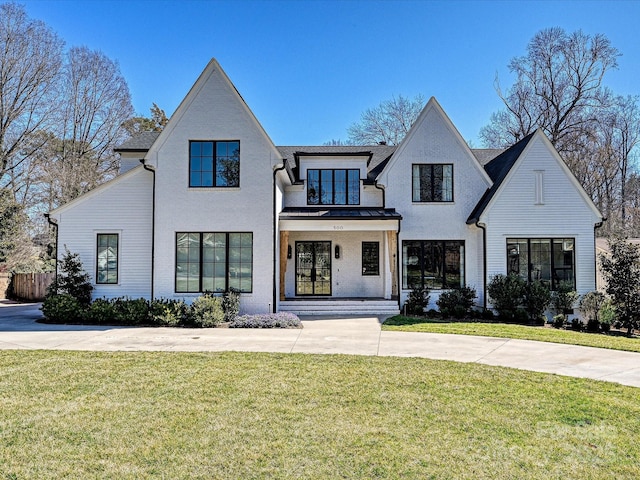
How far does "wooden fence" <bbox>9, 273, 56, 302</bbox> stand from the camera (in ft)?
69.2

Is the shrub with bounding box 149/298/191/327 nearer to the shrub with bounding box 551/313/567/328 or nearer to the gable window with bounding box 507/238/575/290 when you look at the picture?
the gable window with bounding box 507/238/575/290

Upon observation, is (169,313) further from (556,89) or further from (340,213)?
(556,89)

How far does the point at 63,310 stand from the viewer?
13008mm

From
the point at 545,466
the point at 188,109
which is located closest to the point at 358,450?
the point at 545,466

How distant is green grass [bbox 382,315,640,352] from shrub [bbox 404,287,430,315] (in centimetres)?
114

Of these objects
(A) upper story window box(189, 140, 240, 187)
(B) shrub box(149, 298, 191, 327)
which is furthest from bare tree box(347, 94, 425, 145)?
(B) shrub box(149, 298, 191, 327)

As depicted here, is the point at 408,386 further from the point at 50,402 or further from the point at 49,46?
the point at 49,46

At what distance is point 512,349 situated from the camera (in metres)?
9.37

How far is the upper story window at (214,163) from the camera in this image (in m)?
14.3

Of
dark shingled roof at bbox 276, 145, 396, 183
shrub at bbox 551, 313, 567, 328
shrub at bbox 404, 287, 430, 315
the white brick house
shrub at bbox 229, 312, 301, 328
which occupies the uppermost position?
dark shingled roof at bbox 276, 145, 396, 183

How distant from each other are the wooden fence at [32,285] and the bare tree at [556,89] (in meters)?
32.9

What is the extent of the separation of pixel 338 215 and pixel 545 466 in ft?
40.4

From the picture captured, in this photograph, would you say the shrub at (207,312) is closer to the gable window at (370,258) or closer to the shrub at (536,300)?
the gable window at (370,258)

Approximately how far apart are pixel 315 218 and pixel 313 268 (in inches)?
122
